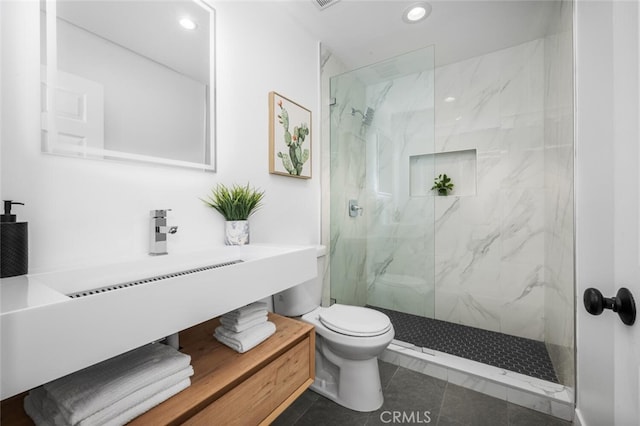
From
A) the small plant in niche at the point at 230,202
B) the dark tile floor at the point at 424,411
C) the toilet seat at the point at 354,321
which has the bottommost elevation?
the dark tile floor at the point at 424,411

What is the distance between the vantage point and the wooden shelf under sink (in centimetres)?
76

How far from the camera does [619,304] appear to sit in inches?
25.3

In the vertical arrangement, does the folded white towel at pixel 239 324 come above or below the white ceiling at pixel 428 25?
below

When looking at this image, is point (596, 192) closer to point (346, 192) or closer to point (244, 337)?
point (244, 337)

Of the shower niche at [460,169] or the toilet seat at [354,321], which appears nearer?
the toilet seat at [354,321]

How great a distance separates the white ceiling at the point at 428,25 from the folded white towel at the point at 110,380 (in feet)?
6.83

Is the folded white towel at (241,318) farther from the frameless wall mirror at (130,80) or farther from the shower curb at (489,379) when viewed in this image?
the shower curb at (489,379)

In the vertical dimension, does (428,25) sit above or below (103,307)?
above

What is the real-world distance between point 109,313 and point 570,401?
83.0 inches

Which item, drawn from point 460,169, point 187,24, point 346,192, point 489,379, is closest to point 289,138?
point 346,192

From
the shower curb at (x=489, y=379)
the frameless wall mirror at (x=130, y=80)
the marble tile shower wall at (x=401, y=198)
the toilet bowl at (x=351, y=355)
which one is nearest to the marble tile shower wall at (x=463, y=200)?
the marble tile shower wall at (x=401, y=198)

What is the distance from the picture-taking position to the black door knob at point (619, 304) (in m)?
0.61

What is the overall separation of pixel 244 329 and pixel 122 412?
1.50 ft

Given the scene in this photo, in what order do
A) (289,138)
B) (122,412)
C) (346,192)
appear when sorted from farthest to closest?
(346,192) < (289,138) < (122,412)
